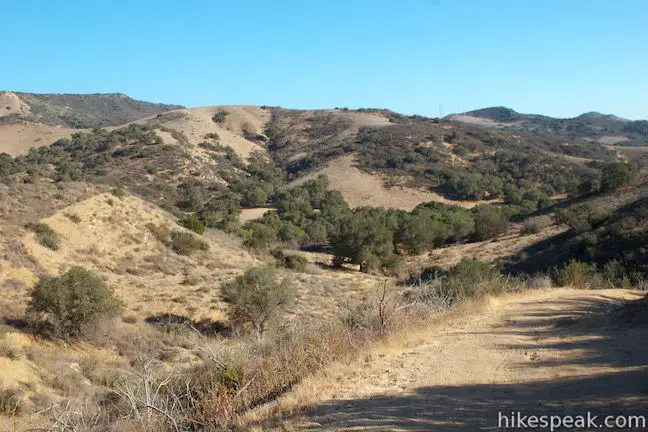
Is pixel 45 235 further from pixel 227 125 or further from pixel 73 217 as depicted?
pixel 227 125

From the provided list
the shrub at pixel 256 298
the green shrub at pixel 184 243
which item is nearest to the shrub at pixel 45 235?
the green shrub at pixel 184 243

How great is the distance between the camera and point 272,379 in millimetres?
7281

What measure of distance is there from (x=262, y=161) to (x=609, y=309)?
73516 millimetres

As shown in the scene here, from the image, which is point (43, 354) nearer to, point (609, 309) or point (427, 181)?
point (609, 309)

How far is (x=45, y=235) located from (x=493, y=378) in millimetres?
20874

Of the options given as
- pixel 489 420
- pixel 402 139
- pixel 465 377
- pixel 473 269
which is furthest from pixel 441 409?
pixel 402 139

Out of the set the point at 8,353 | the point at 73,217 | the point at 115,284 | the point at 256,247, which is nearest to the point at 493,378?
the point at 8,353

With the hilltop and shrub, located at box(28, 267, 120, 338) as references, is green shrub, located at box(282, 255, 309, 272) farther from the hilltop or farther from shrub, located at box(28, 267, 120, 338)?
shrub, located at box(28, 267, 120, 338)

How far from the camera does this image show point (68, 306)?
14.8m

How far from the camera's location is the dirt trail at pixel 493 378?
534cm

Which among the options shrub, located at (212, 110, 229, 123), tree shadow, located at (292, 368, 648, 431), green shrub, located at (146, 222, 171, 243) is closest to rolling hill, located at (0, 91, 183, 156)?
shrub, located at (212, 110, 229, 123)

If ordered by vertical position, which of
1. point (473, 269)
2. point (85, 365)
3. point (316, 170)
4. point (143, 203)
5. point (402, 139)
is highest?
point (402, 139)

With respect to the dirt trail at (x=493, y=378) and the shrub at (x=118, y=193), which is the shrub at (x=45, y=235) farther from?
the dirt trail at (x=493, y=378)

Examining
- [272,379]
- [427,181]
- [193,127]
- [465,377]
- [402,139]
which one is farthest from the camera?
[193,127]
